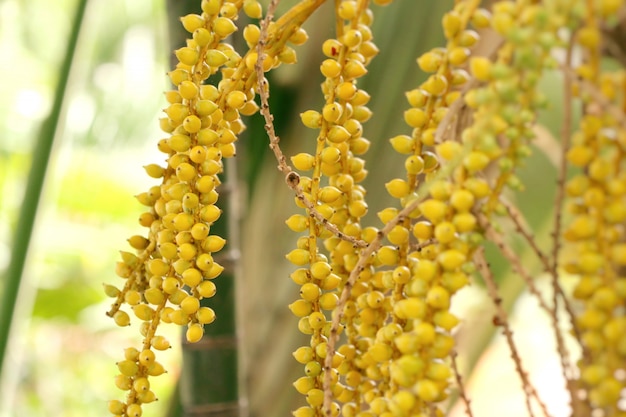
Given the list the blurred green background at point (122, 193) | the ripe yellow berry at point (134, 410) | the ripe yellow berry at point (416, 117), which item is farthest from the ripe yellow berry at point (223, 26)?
the blurred green background at point (122, 193)

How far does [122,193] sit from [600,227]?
263 centimetres

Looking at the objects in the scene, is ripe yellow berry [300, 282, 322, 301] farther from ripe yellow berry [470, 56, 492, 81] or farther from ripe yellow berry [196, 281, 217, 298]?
ripe yellow berry [470, 56, 492, 81]

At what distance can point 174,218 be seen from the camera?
417mm

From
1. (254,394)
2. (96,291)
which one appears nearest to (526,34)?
(254,394)

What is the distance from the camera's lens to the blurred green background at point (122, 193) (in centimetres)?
87

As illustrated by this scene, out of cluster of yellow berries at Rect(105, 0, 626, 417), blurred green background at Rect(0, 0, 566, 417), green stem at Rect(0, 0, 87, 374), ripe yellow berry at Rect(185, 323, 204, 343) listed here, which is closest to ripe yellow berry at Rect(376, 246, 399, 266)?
cluster of yellow berries at Rect(105, 0, 626, 417)

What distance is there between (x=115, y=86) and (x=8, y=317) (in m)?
2.55

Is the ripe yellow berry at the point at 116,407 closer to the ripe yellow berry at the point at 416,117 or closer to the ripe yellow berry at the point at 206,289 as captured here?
the ripe yellow berry at the point at 206,289

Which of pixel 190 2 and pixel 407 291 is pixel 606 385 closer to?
pixel 407 291

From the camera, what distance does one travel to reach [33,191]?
79cm

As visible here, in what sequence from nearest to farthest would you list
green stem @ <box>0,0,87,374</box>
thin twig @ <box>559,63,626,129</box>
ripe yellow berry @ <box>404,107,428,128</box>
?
thin twig @ <box>559,63,626,129</box> → ripe yellow berry @ <box>404,107,428,128</box> → green stem @ <box>0,0,87,374</box>

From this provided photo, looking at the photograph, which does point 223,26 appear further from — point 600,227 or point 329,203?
point 600,227

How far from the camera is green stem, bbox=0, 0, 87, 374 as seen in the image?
2.56ft

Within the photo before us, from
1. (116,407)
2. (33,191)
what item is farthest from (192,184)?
(33,191)
